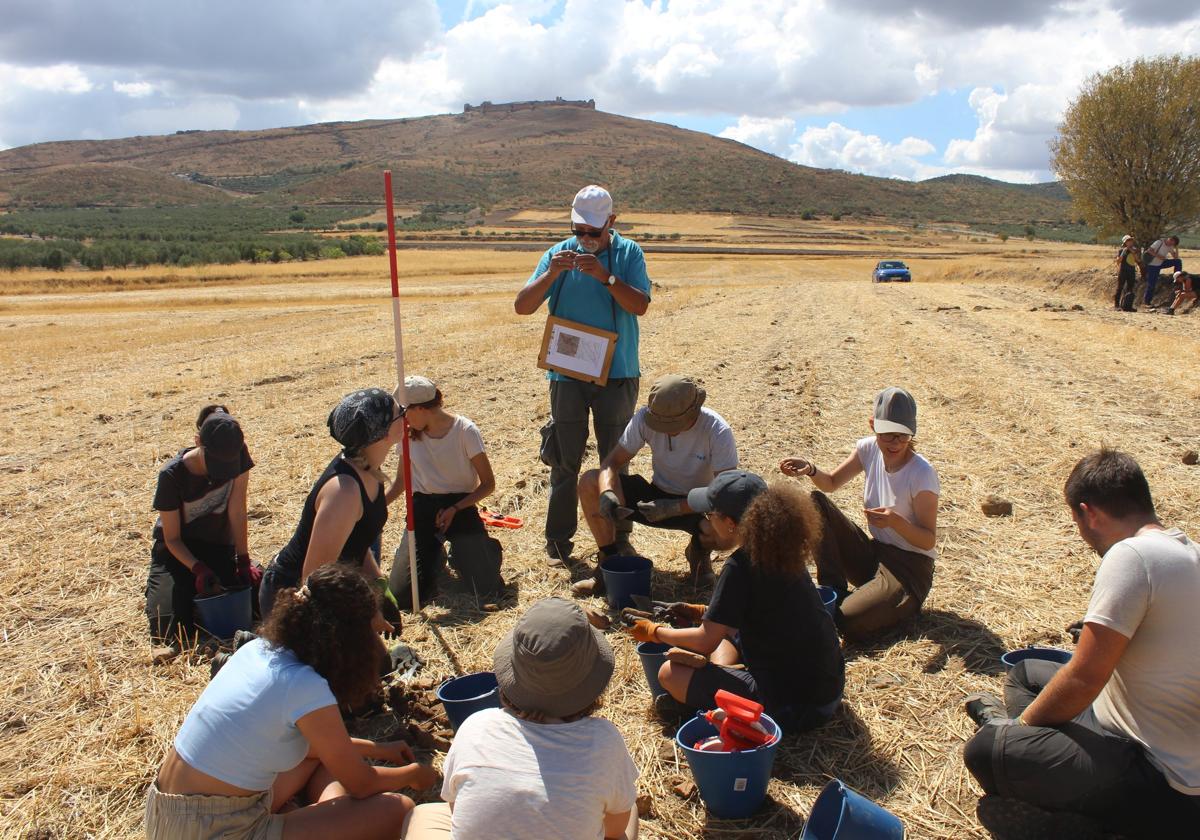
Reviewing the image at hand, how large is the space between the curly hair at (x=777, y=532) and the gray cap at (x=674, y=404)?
5.15ft

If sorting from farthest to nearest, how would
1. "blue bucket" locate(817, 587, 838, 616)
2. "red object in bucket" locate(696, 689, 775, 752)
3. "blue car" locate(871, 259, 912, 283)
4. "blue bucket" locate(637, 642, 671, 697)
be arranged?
"blue car" locate(871, 259, 912, 283), "blue bucket" locate(817, 587, 838, 616), "blue bucket" locate(637, 642, 671, 697), "red object in bucket" locate(696, 689, 775, 752)

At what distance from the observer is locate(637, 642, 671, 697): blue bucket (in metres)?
3.98

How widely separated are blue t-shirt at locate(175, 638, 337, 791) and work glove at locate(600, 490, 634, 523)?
263cm

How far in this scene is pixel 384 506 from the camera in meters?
4.36

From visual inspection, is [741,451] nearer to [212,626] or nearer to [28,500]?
[212,626]

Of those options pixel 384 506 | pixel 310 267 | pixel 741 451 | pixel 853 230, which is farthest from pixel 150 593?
pixel 853 230

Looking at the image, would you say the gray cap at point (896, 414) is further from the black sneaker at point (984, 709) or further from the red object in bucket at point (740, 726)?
the red object in bucket at point (740, 726)

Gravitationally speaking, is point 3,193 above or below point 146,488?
above

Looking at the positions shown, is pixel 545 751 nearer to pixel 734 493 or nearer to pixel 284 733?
pixel 284 733

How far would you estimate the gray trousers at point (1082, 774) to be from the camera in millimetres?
2832

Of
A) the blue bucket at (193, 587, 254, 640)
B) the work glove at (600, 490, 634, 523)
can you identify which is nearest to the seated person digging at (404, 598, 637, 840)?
the work glove at (600, 490, 634, 523)

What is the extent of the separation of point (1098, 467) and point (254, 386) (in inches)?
473

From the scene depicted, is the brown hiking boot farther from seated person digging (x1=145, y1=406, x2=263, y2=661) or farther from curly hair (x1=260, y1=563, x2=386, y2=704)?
curly hair (x1=260, y1=563, x2=386, y2=704)

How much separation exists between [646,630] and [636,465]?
168 inches
